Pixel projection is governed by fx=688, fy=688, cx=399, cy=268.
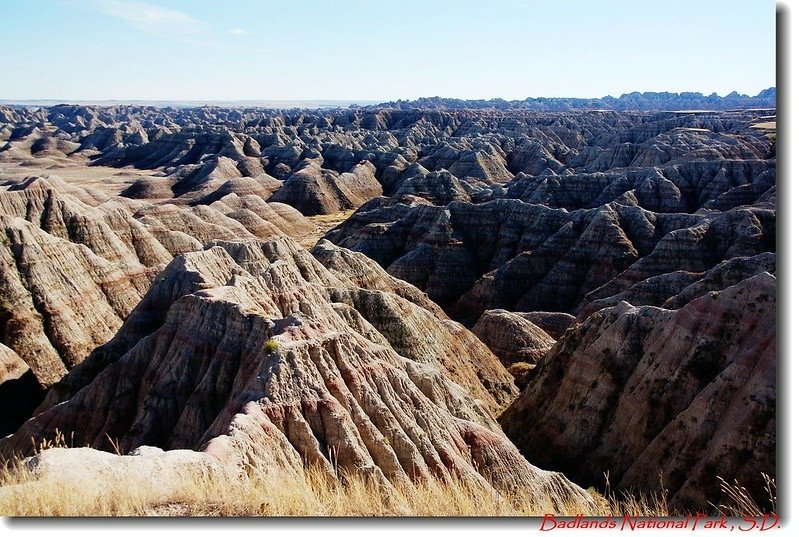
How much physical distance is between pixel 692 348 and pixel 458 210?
45.7 meters

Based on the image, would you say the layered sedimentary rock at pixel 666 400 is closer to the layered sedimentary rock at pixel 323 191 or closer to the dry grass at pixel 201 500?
the dry grass at pixel 201 500

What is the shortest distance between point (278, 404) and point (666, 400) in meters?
16.0

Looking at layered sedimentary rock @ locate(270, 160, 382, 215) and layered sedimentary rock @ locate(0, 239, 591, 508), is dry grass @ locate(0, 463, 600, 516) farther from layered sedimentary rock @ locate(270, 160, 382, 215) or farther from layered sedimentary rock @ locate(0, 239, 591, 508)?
layered sedimentary rock @ locate(270, 160, 382, 215)

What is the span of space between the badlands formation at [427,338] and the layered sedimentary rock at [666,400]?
82mm

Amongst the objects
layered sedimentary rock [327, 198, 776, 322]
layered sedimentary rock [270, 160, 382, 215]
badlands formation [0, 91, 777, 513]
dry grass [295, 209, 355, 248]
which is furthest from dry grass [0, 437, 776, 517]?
layered sedimentary rock [270, 160, 382, 215]

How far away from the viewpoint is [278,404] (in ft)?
53.5

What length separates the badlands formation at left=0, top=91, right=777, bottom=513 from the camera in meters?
18.1

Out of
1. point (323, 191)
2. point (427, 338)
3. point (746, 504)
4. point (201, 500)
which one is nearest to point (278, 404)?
point (201, 500)

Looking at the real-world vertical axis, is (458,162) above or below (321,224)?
above

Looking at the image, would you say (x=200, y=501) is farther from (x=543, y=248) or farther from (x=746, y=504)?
(x=543, y=248)

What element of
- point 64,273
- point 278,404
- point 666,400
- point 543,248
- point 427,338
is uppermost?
point 278,404

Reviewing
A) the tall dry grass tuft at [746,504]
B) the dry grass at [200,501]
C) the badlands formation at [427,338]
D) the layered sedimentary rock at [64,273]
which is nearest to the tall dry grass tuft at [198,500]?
the dry grass at [200,501]

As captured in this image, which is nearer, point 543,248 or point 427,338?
point 427,338

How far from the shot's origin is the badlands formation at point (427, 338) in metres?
18.1
